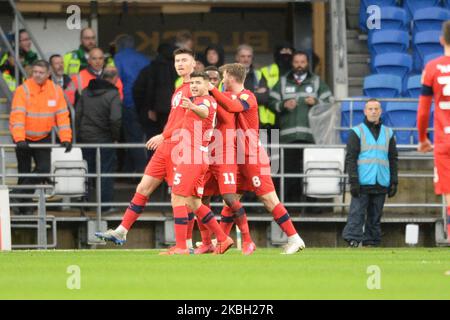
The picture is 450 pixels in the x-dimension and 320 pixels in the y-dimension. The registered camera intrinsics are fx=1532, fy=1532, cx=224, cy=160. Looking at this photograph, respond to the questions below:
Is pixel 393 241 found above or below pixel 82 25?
below

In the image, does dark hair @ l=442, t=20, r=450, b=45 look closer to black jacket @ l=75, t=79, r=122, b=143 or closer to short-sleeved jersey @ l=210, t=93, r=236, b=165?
short-sleeved jersey @ l=210, t=93, r=236, b=165

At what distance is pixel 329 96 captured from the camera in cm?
2302

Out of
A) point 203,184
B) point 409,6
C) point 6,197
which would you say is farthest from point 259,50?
point 203,184

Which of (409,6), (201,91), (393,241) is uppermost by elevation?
(409,6)

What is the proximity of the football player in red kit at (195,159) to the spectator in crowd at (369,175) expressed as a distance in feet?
14.1

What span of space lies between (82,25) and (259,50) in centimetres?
328

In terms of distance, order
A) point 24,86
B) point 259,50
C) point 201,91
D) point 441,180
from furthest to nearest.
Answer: point 259,50 < point 24,86 < point 201,91 < point 441,180

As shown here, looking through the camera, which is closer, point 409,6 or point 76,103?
point 76,103

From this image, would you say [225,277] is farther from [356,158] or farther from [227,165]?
[356,158]

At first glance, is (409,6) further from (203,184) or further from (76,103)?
(203,184)

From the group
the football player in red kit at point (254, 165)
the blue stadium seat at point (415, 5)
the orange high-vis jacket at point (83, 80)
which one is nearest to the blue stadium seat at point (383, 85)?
the blue stadium seat at point (415, 5)

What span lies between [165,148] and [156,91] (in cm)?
600
